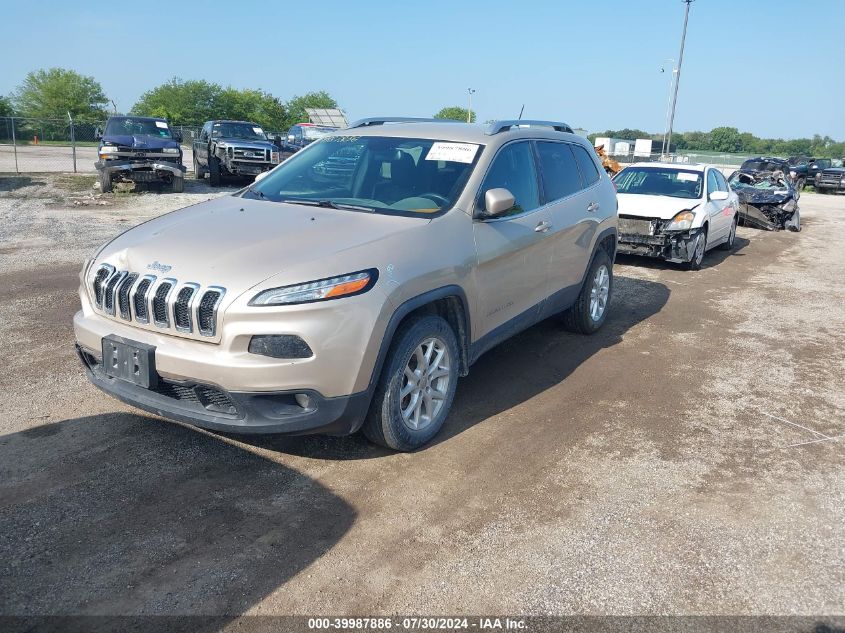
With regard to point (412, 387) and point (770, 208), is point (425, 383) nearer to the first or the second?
point (412, 387)

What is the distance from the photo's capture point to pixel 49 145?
4256cm

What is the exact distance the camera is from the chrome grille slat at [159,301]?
3.39 metres

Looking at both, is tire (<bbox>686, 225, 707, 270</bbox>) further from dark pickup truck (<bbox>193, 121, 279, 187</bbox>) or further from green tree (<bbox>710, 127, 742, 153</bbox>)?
green tree (<bbox>710, 127, 742, 153</bbox>)

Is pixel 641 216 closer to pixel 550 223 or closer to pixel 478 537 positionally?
pixel 550 223

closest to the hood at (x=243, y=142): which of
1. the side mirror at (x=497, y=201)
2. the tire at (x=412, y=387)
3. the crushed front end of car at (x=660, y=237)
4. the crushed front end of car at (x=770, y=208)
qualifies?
the crushed front end of car at (x=660, y=237)

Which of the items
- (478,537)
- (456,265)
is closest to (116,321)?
(456,265)

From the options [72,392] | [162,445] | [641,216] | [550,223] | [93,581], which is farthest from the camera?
[641,216]

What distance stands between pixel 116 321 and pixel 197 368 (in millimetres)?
718

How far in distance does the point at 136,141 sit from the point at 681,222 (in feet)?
43.5

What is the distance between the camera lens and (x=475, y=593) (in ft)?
9.53

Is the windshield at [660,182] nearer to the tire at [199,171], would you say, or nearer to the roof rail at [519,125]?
the roof rail at [519,125]

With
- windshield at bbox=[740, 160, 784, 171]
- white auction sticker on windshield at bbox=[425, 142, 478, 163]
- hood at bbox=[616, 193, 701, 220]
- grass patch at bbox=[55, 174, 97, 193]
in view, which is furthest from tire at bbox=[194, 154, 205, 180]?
windshield at bbox=[740, 160, 784, 171]

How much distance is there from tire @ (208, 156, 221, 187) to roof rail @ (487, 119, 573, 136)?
15592 mm

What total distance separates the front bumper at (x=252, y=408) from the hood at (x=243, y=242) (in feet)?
1.75
